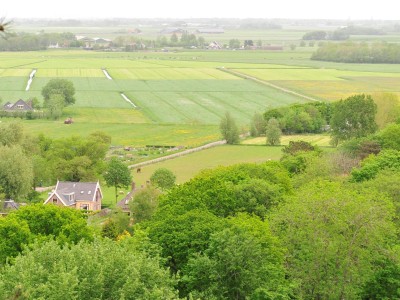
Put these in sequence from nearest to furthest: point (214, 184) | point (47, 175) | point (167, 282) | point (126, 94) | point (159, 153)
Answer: point (167, 282), point (214, 184), point (47, 175), point (159, 153), point (126, 94)

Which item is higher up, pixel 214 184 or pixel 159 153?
pixel 214 184

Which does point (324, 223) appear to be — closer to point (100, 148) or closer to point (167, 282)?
point (167, 282)

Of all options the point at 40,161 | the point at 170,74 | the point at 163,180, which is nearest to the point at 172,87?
the point at 170,74

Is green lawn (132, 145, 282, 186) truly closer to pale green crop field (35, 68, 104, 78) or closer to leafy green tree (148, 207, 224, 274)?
leafy green tree (148, 207, 224, 274)

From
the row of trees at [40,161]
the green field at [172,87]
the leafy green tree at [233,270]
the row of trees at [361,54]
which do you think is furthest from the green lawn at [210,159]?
the row of trees at [361,54]

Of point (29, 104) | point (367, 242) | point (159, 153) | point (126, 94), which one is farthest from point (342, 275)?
point (126, 94)

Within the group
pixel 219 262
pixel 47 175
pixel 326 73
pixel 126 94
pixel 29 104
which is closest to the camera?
pixel 219 262

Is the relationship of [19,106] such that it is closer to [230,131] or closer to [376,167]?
[230,131]
